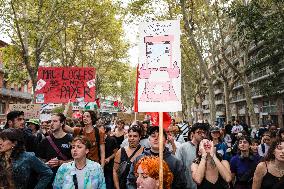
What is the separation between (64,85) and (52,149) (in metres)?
4.76

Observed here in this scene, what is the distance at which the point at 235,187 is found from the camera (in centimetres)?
565

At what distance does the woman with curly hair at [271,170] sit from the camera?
4328 mm

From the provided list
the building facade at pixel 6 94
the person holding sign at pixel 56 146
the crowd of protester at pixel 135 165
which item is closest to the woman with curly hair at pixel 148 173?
the crowd of protester at pixel 135 165

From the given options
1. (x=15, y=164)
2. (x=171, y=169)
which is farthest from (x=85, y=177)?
(x=171, y=169)

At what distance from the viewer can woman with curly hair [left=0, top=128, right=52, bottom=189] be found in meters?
4.10

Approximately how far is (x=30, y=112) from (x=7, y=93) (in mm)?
37682

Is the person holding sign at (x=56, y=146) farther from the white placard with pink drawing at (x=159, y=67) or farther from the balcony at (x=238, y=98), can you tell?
the balcony at (x=238, y=98)

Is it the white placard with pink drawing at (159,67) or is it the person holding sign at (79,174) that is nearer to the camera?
the person holding sign at (79,174)

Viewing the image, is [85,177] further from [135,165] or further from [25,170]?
[135,165]

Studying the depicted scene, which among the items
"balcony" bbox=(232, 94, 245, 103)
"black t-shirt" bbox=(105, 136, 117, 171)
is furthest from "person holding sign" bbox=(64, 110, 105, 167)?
"balcony" bbox=(232, 94, 245, 103)

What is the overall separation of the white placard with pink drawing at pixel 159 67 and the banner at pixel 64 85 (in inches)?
232

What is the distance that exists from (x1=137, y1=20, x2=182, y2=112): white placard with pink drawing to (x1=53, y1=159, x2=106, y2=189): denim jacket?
840mm

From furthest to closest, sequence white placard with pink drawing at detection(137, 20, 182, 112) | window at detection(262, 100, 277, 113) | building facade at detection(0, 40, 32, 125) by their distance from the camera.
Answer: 1. building facade at detection(0, 40, 32, 125)
2. window at detection(262, 100, 277, 113)
3. white placard with pink drawing at detection(137, 20, 182, 112)

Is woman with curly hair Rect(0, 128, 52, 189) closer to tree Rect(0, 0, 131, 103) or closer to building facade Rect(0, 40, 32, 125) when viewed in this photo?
tree Rect(0, 0, 131, 103)
